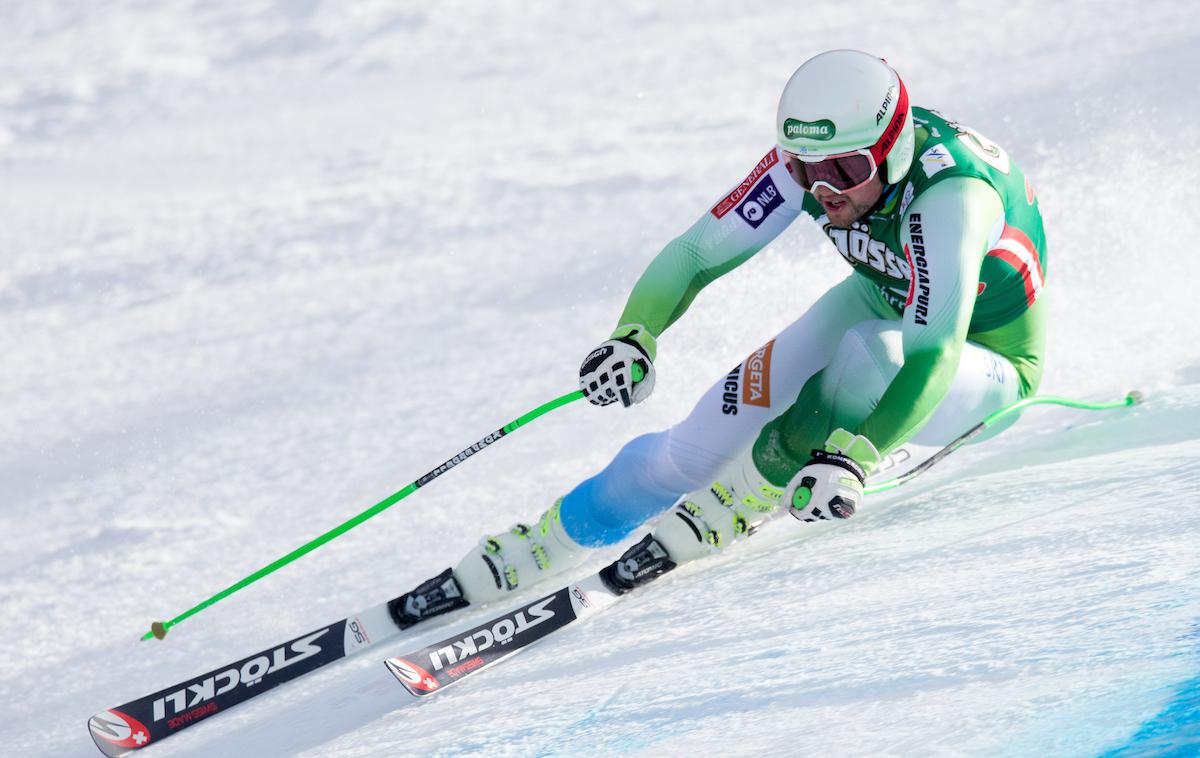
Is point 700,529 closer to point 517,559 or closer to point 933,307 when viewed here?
point 517,559

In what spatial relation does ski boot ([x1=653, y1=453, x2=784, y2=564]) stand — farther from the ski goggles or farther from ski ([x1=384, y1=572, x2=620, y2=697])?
the ski goggles

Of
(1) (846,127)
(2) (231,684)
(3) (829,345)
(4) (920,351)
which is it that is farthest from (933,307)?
(2) (231,684)

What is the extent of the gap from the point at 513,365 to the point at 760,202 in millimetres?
2044

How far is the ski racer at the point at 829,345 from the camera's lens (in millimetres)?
3121

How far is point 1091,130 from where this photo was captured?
6730mm

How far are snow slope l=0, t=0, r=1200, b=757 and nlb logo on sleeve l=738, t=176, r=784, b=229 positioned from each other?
87 cm

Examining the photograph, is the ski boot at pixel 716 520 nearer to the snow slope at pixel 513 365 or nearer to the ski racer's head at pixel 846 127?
the snow slope at pixel 513 365

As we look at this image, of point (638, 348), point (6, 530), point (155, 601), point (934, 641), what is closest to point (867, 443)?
point (934, 641)

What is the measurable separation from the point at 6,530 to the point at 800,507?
119 inches

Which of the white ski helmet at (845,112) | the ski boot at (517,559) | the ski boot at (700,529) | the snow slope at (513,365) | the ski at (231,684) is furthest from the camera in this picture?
the ski boot at (517,559)

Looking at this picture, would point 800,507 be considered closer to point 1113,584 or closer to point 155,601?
point 1113,584

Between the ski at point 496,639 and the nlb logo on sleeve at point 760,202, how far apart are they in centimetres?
103

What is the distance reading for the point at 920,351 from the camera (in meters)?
3.10

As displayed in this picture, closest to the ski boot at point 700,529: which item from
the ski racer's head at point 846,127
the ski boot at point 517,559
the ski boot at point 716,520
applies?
the ski boot at point 716,520
